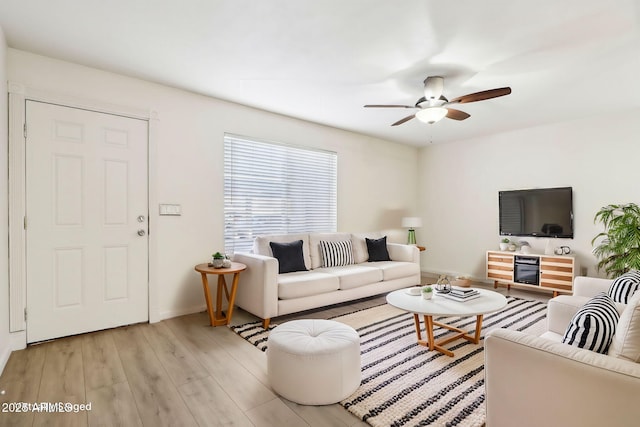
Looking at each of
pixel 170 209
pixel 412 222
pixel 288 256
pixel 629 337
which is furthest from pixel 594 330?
pixel 412 222

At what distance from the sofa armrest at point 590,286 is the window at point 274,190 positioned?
3118 millimetres

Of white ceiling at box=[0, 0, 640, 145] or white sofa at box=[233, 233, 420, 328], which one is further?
white sofa at box=[233, 233, 420, 328]

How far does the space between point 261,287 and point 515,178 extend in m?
4.37

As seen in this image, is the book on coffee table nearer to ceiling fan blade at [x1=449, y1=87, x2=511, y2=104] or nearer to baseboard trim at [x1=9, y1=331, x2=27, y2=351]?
ceiling fan blade at [x1=449, y1=87, x2=511, y2=104]

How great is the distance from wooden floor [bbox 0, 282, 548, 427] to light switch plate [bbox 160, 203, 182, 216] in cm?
120

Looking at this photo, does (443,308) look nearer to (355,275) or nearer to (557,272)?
(355,275)

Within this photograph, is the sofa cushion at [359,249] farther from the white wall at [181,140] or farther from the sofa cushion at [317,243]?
the white wall at [181,140]

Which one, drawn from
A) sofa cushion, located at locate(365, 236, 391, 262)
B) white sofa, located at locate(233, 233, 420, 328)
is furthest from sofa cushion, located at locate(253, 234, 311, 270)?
sofa cushion, located at locate(365, 236, 391, 262)

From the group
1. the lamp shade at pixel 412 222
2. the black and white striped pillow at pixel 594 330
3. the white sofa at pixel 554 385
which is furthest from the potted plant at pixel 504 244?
the white sofa at pixel 554 385

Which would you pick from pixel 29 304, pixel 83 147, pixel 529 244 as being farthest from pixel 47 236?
pixel 529 244

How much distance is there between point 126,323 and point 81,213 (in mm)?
1149

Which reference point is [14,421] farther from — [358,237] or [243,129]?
[358,237]

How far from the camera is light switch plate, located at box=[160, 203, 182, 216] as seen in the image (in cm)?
341

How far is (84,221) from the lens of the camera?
9.74 ft
